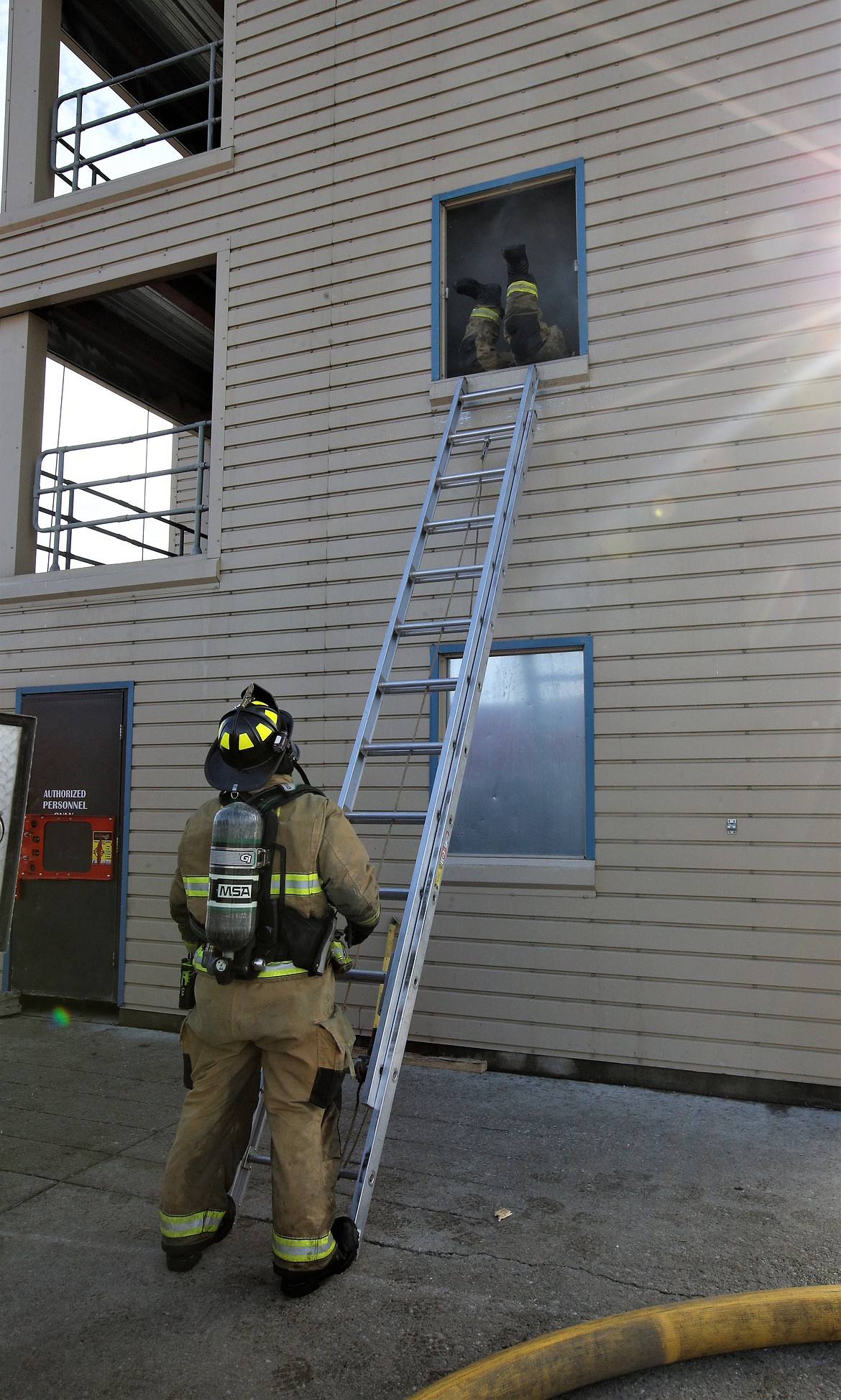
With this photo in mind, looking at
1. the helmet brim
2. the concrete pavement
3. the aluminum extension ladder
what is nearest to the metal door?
the concrete pavement

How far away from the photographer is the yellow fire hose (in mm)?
2381

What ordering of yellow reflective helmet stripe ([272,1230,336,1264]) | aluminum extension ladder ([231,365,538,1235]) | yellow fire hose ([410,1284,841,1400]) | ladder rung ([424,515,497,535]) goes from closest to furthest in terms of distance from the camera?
yellow fire hose ([410,1284,841,1400])
yellow reflective helmet stripe ([272,1230,336,1264])
aluminum extension ladder ([231,365,538,1235])
ladder rung ([424,515,497,535])

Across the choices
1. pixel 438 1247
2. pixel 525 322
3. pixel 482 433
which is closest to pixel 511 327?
pixel 525 322

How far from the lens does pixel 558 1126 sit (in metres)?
4.50

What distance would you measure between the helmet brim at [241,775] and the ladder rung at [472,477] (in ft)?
8.71

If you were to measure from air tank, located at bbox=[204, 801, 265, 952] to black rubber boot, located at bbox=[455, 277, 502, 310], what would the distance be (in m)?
4.41

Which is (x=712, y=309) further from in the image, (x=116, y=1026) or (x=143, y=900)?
(x=116, y=1026)

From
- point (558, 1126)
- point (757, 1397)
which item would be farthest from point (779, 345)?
point (757, 1397)

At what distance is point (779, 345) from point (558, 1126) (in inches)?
174

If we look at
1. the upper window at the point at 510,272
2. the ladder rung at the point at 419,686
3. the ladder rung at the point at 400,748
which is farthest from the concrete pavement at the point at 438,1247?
the upper window at the point at 510,272

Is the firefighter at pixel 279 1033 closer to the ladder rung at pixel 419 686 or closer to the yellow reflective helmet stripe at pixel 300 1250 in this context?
the yellow reflective helmet stripe at pixel 300 1250

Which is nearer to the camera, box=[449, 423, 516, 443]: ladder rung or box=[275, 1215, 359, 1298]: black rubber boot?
box=[275, 1215, 359, 1298]: black rubber boot

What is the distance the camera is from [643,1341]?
256 centimetres

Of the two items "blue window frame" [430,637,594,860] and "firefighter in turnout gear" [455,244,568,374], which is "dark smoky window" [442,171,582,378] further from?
"blue window frame" [430,637,594,860]
